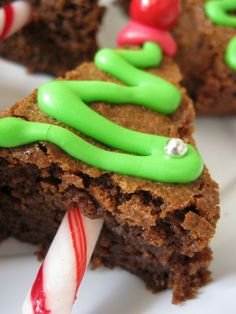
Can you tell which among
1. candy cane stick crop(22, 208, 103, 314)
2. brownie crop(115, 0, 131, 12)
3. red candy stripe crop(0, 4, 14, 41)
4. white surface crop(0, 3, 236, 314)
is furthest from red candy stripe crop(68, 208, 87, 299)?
brownie crop(115, 0, 131, 12)

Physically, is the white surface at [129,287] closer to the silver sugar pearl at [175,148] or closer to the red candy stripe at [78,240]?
the red candy stripe at [78,240]

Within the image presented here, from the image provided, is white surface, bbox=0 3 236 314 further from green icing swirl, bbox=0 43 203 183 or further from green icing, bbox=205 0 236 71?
green icing, bbox=205 0 236 71

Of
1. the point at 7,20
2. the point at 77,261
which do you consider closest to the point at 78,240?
the point at 77,261

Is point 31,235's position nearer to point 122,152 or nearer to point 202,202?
point 122,152

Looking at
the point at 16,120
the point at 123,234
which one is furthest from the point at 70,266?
the point at 16,120

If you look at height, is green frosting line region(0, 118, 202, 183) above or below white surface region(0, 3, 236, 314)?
above

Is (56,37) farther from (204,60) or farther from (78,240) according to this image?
(78,240)

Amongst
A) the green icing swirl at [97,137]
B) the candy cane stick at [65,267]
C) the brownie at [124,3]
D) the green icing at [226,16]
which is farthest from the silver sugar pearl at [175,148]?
the brownie at [124,3]
